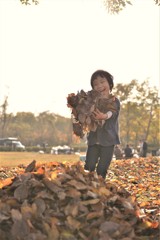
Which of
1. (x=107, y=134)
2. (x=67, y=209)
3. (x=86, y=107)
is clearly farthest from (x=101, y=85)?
(x=67, y=209)

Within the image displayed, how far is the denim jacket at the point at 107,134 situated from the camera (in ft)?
21.6

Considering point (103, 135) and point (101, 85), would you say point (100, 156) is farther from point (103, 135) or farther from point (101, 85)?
point (101, 85)

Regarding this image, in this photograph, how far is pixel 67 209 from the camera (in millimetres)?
4855

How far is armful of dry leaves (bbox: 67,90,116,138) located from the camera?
6.34 m

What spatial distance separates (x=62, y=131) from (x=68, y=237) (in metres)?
88.5

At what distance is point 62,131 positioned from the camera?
3656 inches

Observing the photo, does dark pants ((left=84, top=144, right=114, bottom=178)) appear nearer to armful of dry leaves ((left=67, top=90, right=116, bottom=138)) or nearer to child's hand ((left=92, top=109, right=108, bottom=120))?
armful of dry leaves ((left=67, top=90, right=116, bottom=138))

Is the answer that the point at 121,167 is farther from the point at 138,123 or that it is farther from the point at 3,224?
the point at 138,123

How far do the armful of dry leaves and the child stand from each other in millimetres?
114

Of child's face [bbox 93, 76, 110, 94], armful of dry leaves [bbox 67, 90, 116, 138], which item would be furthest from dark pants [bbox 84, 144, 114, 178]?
child's face [bbox 93, 76, 110, 94]

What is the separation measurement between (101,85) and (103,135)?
809mm

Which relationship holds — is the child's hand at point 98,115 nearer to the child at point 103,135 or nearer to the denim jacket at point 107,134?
the child at point 103,135

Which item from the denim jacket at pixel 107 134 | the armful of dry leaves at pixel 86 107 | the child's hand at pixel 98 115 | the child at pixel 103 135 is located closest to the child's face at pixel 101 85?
the child at pixel 103 135

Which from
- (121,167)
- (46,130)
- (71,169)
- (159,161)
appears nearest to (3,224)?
(71,169)
